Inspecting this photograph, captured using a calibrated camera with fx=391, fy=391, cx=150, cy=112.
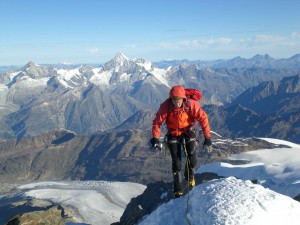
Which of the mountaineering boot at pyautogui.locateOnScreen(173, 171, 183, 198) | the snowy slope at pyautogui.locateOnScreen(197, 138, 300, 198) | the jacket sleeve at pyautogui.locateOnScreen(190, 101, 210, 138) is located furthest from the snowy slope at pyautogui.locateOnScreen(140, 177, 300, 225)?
the snowy slope at pyautogui.locateOnScreen(197, 138, 300, 198)

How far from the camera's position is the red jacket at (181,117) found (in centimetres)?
1944

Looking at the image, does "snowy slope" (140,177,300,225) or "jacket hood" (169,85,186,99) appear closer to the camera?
"snowy slope" (140,177,300,225)

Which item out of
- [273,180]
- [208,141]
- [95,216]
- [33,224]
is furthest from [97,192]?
[208,141]

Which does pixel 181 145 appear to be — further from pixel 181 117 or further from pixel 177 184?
pixel 177 184

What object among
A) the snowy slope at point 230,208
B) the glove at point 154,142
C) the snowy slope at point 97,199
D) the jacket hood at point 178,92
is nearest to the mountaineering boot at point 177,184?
the snowy slope at point 230,208

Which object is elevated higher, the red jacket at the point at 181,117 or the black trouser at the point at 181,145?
the red jacket at the point at 181,117

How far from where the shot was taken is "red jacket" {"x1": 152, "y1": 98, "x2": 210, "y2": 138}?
19438 mm

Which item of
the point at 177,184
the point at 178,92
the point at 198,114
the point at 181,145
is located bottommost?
the point at 177,184

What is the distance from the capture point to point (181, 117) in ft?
64.8

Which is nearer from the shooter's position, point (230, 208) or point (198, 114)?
point (230, 208)

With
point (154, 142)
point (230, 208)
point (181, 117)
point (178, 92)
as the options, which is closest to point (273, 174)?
point (154, 142)

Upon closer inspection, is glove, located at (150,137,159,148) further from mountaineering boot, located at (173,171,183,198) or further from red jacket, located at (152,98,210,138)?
mountaineering boot, located at (173,171,183,198)

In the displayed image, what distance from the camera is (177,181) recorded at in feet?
70.0

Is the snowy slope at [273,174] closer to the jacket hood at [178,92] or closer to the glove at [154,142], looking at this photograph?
the glove at [154,142]
